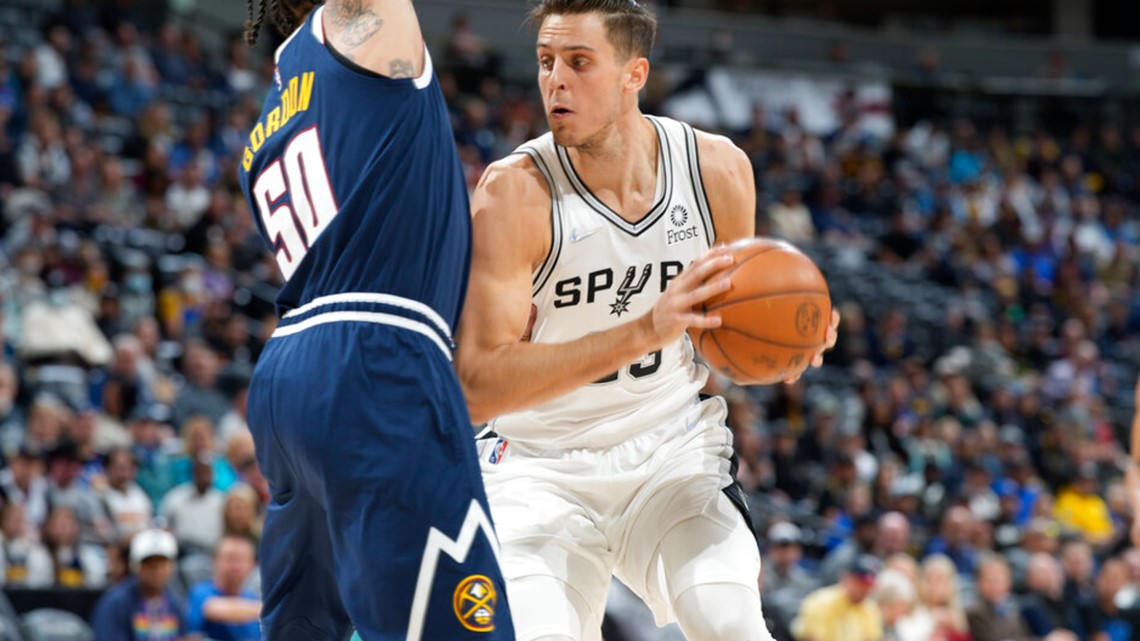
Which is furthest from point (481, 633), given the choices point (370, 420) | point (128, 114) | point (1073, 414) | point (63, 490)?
point (1073, 414)

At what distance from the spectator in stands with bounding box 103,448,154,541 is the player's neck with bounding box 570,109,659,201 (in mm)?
5768

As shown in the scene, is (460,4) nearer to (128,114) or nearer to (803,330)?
(128,114)

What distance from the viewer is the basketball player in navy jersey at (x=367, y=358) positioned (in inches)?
115

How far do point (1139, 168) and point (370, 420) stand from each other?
2341cm

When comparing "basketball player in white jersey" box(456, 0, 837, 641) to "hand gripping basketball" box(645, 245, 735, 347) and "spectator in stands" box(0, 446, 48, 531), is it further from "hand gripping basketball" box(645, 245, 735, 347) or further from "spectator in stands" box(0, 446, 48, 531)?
"spectator in stands" box(0, 446, 48, 531)

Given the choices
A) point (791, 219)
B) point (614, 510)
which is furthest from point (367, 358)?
point (791, 219)

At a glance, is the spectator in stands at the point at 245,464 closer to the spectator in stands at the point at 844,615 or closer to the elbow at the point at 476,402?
the spectator in stands at the point at 844,615

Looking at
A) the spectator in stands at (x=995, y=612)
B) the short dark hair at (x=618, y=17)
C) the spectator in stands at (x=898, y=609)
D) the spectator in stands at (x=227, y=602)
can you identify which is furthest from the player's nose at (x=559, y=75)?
the spectator in stands at (x=995, y=612)

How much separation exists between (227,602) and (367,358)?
5.07 metres

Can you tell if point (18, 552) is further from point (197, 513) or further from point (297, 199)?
point (297, 199)

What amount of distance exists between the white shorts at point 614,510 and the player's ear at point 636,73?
908 mm

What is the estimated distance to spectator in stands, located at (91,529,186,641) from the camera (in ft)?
24.7

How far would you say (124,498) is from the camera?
9.06 metres

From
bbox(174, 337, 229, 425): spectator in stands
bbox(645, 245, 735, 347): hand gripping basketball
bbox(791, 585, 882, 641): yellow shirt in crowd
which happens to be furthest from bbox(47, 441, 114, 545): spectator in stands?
bbox(645, 245, 735, 347): hand gripping basketball
